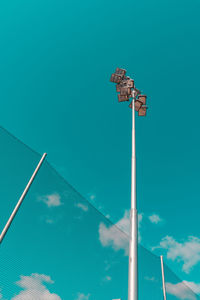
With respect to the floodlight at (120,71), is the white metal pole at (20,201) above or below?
below

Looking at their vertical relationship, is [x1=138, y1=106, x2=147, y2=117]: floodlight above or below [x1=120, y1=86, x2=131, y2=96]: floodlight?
below

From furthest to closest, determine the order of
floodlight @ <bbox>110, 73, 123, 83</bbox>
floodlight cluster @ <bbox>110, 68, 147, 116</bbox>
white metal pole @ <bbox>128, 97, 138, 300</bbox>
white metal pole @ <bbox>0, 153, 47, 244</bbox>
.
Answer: floodlight @ <bbox>110, 73, 123, 83</bbox> < floodlight cluster @ <bbox>110, 68, 147, 116</bbox> < white metal pole @ <bbox>0, 153, 47, 244</bbox> < white metal pole @ <bbox>128, 97, 138, 300</bbox>

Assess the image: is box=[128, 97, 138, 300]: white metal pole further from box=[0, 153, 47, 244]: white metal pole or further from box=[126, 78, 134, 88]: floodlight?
box=[0, 153, 47, 244]: white metal pole

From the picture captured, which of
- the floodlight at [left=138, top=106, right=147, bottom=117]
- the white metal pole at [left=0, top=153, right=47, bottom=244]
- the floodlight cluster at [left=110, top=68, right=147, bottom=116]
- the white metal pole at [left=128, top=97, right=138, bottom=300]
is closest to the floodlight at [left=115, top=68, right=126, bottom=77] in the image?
the floodlight cluster at [left=110, top=68, right=147, bottom=116]

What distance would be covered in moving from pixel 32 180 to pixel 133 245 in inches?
129

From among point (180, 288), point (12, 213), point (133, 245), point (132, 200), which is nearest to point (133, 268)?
point (133, 245)

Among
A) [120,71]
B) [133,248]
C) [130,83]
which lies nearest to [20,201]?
[133,248]

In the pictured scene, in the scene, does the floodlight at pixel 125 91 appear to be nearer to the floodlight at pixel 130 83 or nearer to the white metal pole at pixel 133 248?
the floodlight at pixel 130 83

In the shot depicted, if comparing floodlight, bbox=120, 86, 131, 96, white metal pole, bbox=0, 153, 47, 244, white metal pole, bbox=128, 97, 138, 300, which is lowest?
white metal pole, bbox=128, 97, 138, 300

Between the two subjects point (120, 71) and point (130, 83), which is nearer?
point (130, 83)

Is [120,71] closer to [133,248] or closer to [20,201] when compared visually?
[20,201]

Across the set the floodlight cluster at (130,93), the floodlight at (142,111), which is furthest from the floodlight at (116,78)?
the floodlight at (142,111)

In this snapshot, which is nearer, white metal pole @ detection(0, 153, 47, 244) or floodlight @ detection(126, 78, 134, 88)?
white metal pole @ detection(0, 153, 47, 244)

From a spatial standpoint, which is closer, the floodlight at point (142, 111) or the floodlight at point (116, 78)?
the floodlight at point (142, 111)
